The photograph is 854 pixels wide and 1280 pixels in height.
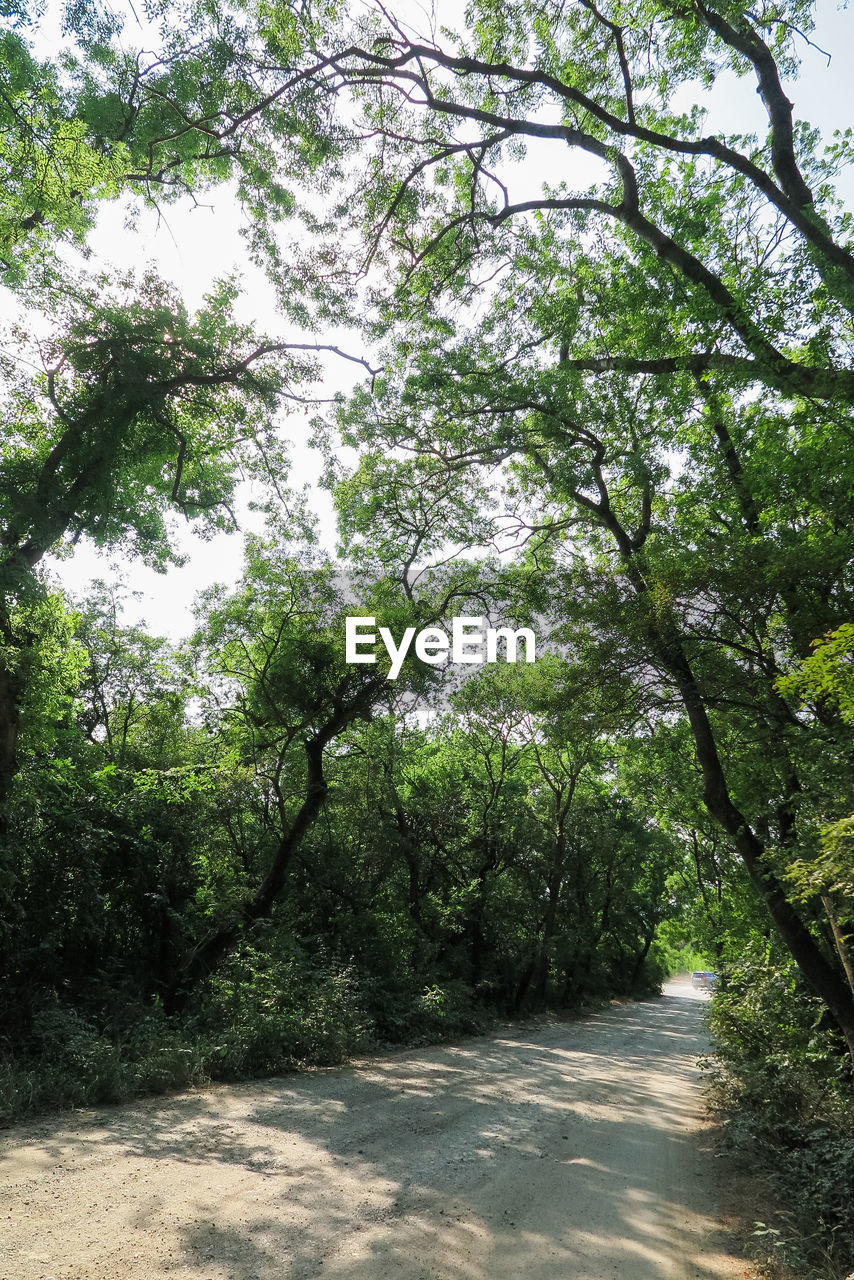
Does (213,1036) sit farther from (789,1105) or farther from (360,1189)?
(789,1105)

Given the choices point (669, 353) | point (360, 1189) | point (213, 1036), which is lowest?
point (213, 1036)

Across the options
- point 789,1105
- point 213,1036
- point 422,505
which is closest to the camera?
point 789,1105

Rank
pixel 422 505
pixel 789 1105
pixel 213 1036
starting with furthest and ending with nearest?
pixel 422 505 < pixel 213 1036 < pixel 789 1105

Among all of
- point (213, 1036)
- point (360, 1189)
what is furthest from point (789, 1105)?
point (213, 1036)

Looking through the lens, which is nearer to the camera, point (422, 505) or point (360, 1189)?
point (360, 1189)

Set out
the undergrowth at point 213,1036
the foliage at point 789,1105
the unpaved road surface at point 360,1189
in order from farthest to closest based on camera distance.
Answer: the undergrowth at point 213,1036, the foliage at point 789,1105, the unpaved road surface at point 360,1189

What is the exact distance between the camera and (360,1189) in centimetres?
522

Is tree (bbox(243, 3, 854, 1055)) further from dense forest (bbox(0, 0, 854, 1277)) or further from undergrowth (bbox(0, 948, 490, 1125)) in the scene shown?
undergrowth (bbox(0, 948, 490, 1125))

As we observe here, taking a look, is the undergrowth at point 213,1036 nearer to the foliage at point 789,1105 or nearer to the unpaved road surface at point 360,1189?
the unpaved road surface at point 360,1189

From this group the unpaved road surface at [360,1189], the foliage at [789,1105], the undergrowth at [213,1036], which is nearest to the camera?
the unpaved road surface at [360,1189]

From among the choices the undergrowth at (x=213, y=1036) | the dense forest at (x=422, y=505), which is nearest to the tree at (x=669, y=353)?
the dense forest at (x=422, y=505)

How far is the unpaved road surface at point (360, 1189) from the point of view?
13.2ft

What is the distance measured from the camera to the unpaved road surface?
4.02m

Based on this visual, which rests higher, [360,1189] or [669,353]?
[669,353]
